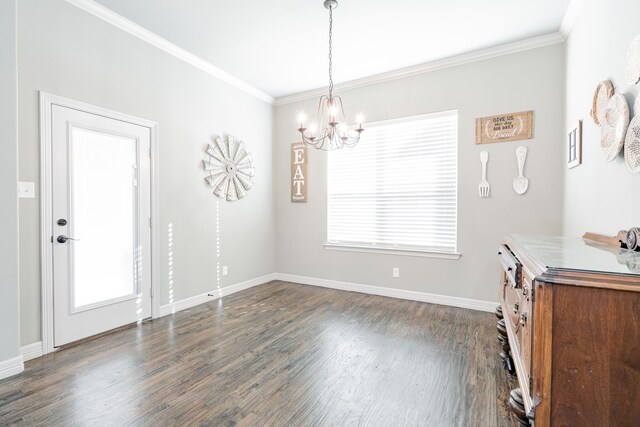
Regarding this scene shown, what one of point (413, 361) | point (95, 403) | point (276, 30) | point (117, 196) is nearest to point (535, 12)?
point (276, 30)

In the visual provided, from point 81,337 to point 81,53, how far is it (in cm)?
255

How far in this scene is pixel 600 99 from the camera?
6.47ft

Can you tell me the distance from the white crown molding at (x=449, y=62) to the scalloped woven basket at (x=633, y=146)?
222 centimetres

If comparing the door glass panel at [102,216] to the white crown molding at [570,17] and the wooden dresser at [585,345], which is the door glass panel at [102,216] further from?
the white crown molding at [570,17]

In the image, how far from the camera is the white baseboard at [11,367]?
6.95 ft

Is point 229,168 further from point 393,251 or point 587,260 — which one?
point 587,260

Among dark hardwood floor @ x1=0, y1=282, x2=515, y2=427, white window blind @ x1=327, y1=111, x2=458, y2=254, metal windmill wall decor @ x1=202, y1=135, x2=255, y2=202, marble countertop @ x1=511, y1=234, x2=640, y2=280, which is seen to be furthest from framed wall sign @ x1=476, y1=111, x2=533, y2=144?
metal windmill wall decor @ x1=202, y1=135, x2=255, y2=202

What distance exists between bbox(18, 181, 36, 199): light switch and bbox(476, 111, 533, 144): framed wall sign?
14.2ft

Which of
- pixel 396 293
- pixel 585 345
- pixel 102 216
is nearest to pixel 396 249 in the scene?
pixel 396 293

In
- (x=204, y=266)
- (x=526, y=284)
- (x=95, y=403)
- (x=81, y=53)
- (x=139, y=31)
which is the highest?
(x=139, y=31)

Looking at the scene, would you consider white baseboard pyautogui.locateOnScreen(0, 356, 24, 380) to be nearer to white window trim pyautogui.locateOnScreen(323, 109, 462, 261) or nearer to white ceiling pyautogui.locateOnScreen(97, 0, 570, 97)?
white ceiling pyautogui.locateOnScreen(97, 0, 570, 97)

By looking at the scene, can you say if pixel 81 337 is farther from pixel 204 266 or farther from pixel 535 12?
pixel 535 12

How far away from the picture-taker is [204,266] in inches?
153

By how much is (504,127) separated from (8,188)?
14.9ft
